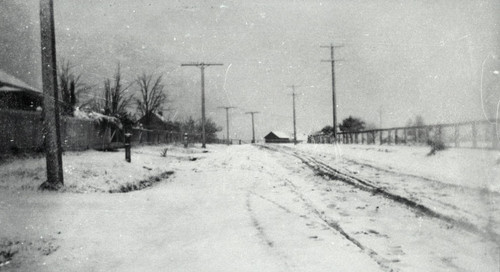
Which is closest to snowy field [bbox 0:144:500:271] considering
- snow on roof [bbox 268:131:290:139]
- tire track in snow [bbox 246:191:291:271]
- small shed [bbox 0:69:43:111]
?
tire track in snow [bbox 246:191:291:271]

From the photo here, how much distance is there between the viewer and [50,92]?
277 inches

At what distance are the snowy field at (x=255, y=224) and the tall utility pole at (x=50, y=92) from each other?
55 centimetres

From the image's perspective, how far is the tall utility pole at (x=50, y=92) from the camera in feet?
22.9

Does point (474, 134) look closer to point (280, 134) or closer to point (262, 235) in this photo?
point (262, 235)

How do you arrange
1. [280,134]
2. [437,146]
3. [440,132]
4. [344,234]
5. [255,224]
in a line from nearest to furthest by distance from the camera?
1. [344,234]
2. [255,224]
3. [437,146]
4. [440,132]
5. [280,134]

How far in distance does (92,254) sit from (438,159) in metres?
10.2

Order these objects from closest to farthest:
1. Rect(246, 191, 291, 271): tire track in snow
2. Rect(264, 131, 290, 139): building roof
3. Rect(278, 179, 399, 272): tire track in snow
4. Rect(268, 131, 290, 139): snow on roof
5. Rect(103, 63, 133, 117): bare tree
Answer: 1. Rect(278, 179, 399, 272): tire track in snow
2. Rect(246, 191, 291, 271): tire track in snow
3. Rect(103, 63, 133, 117): bare tree
4. Rect(264, 131, 290, 139): building roof
5. Rect(268, 131, 290, 139): snow on roof

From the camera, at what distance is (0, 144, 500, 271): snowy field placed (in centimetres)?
358

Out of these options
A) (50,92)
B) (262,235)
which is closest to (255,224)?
(262,235)

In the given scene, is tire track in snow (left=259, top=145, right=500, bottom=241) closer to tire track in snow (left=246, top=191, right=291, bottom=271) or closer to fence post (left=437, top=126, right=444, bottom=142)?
tire track in snow (left=246, top=191, right=291, bottom=271)

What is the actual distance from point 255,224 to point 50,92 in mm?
4720

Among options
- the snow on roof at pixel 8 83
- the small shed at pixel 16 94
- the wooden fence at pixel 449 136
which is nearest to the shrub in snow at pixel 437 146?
the wooden fence at pixel 449 136

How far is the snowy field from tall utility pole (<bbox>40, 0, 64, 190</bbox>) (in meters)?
0.55

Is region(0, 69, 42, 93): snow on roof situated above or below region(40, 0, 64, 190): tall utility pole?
above
